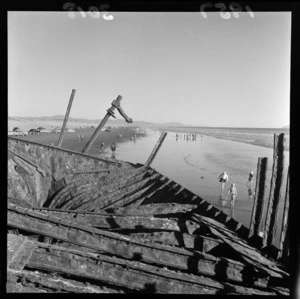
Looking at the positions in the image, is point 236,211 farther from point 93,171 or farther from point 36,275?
point 36,275

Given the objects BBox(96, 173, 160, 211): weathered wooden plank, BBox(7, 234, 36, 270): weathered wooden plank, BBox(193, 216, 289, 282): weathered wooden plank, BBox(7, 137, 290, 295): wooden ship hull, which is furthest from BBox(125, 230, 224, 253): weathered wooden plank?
BBox(96, 173, 160, 211): weathered wooden plank

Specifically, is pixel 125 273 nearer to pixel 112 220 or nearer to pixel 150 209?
pixel 112 220

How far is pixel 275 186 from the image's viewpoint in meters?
4.46

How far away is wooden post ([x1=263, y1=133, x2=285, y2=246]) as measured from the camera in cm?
428

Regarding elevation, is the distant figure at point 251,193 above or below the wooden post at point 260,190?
below

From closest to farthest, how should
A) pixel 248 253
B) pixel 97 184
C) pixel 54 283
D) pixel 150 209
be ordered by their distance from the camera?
pixel 54 283, pixel 248 253, pixel 150 209, pixel 97 184

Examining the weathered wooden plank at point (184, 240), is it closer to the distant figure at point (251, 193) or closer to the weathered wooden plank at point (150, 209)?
the weathered wooden plank at point (150, 209)

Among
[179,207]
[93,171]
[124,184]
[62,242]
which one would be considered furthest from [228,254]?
[93,171]

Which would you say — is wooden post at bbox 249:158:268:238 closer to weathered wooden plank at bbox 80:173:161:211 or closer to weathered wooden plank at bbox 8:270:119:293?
weathered wooden plank at bbox 8:270:119:293

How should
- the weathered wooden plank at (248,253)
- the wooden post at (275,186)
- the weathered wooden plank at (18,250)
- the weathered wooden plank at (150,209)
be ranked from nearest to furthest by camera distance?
the weathered wooden plank at (18,250) → the weathered wooden plank at (248,253) → the wooden post at (275,186) → the weathered wooden plank at (150,209)

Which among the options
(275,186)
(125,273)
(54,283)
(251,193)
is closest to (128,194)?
(125,273)

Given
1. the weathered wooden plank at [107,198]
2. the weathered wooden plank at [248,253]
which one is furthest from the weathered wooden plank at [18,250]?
the weathered wooden plank at [248,253]

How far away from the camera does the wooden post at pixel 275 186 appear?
428 cm

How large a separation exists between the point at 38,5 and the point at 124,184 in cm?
522
